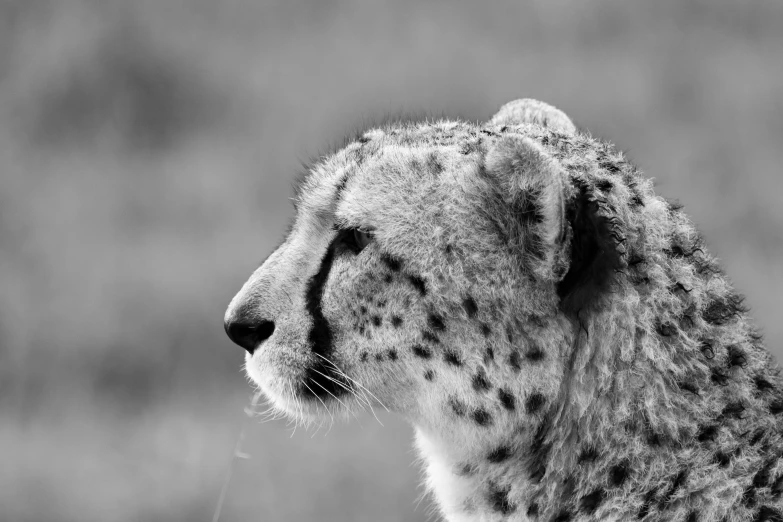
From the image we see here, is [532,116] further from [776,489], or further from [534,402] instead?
[776,489]

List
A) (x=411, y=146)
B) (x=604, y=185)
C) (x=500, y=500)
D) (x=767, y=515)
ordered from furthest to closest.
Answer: (x=411, y=146) < (x=500, y=500) < (x=604, y=185) < (x=767, y=515)

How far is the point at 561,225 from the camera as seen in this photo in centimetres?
193

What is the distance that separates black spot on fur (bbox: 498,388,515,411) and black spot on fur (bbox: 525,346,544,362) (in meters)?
0.08

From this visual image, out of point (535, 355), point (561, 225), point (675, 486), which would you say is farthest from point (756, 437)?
point (561, 225)

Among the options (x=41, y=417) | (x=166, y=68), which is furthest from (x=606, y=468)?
(x=166, y=68)

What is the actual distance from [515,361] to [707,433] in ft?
1.17

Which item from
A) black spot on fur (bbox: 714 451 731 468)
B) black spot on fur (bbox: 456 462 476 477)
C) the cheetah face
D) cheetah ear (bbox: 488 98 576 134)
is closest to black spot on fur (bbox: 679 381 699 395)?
black spot on fur (bbox: 714 451 731 468)

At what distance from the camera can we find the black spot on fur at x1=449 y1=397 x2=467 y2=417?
6.86 ft

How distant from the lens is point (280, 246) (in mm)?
2363

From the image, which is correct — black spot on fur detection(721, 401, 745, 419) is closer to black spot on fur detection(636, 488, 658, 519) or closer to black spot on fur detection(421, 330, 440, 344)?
black spot on fur detection(636, 488, 658, 519)

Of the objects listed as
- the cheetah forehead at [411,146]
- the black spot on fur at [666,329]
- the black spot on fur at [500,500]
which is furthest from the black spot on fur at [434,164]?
the black spot on fur at [500,500]

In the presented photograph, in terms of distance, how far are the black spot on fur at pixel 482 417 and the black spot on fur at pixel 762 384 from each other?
0.49 m

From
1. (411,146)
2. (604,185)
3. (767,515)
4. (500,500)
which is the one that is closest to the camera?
(767,515)

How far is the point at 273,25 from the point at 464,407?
229 inches
